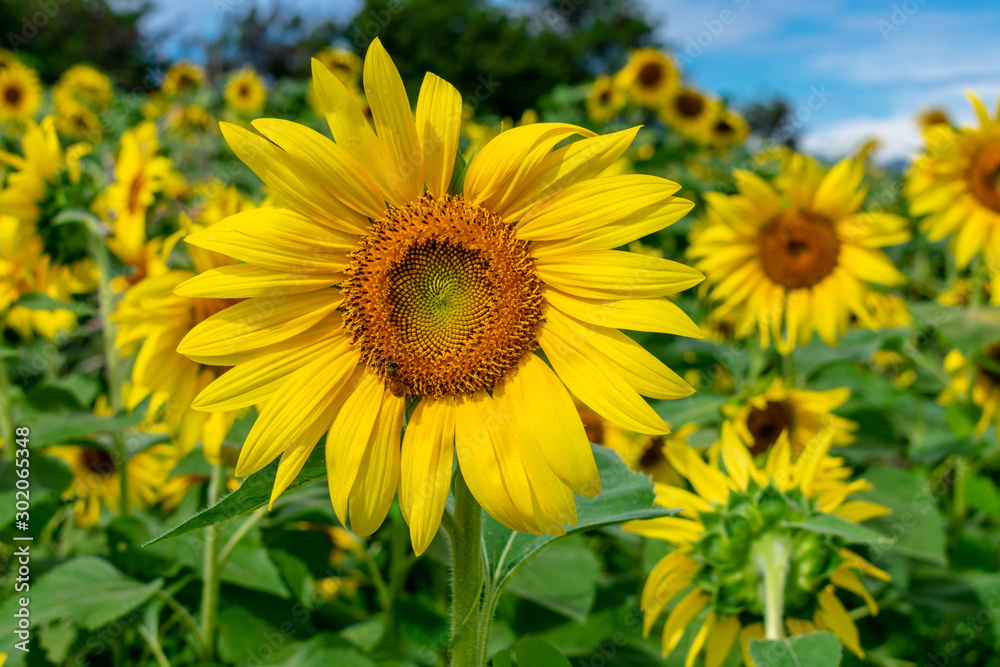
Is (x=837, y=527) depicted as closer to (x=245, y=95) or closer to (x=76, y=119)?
(x=76, y=119)

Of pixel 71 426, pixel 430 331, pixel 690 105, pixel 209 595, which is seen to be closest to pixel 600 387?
pixel 430 331

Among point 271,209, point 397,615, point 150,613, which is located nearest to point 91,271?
point 150,613

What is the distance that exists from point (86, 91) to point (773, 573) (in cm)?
938

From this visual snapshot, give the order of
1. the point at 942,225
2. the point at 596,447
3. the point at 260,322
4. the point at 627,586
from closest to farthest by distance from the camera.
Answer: the point at 260,322 → the point at 596,447 → the point at 627,586 → the point at 942,225

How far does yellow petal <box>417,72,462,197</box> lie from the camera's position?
3.85 feet

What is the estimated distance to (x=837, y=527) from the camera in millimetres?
1297

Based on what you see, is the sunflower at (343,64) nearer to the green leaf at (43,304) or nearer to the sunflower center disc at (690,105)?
the sunflower center disc at (690,105)

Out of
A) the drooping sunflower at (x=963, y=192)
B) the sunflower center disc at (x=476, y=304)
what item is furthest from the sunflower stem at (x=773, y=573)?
the drooping sunflower at (x=963, y=192)

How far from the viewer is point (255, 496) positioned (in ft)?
3.55

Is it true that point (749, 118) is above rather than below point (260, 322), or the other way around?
above

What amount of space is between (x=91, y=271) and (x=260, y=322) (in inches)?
85.7

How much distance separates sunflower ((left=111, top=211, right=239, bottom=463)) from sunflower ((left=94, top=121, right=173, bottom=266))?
77 centimetres

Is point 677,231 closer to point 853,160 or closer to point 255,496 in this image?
point 853,160

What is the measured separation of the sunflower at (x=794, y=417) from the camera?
282cm
